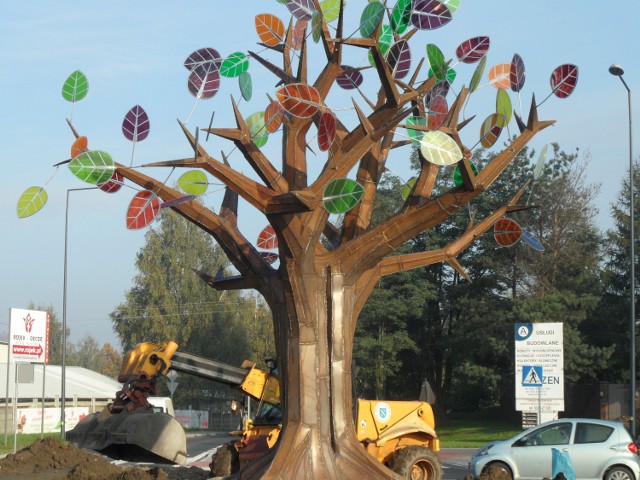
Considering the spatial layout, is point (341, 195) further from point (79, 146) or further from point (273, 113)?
point (79, 146)

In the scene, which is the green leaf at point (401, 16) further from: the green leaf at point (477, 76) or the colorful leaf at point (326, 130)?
the colorful leaf at point (326, 130)

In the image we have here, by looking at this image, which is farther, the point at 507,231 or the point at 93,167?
the point at 507,231

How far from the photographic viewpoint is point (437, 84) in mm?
14484

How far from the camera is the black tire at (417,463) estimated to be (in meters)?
15.7

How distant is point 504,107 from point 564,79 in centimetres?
102

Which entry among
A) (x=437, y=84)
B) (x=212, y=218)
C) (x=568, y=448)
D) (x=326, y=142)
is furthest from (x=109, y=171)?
(x=568, y=448)

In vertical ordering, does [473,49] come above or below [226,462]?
above

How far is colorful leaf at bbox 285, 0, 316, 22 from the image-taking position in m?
12.9

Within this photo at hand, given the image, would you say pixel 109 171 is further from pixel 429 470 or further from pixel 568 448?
pixel 568 448

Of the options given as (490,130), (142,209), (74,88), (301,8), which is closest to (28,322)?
(74,88)

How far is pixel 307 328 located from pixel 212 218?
2074mm

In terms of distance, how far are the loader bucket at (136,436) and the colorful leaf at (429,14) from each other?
7.87 metres

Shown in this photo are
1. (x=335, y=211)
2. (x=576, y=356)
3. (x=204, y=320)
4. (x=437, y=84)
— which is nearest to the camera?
(x=335, y=211)

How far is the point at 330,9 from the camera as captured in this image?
1451cm
